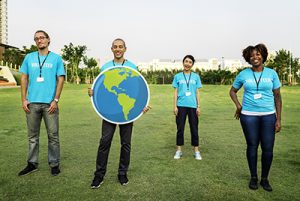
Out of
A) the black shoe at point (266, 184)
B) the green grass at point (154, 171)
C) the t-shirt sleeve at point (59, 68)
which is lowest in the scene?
the green grass at point (154, 171)

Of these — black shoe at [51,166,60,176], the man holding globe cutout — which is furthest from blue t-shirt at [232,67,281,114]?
black shoe at [51,166,60,176]

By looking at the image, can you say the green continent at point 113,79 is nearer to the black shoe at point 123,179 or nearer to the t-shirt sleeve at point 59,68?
the t-shirt sleeve at point 59,68

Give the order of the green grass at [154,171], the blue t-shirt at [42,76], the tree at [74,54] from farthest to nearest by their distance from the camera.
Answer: the tree at [74,54] < the blue t-shirt at [42,76] < the green grass at [154,171]

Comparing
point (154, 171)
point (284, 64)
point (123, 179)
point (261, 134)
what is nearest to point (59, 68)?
point (123, 179)

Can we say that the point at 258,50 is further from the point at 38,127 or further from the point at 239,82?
the point at 38,127

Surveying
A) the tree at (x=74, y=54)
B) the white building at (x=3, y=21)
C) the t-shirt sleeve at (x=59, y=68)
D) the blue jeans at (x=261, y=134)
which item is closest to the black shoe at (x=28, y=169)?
the t-shirt sleeve at (x=59, y=68)

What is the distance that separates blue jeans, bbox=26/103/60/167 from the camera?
427cm

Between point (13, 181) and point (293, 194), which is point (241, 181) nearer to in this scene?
point (293, 194)

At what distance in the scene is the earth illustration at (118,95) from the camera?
154 inches

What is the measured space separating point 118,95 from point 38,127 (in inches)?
52.2

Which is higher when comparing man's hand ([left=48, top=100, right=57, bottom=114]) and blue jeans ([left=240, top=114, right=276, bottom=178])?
man's hand ([left=48, top=100, right=57, bottom=114])

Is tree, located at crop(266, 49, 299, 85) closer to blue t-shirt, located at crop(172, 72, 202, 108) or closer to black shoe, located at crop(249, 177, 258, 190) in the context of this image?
blue t-shirt, located at crop(172, 72, 202, 108)

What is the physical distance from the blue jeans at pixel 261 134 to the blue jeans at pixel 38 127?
2545 millimetres

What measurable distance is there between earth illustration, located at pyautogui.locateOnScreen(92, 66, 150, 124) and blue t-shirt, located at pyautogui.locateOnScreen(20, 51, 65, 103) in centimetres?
71
